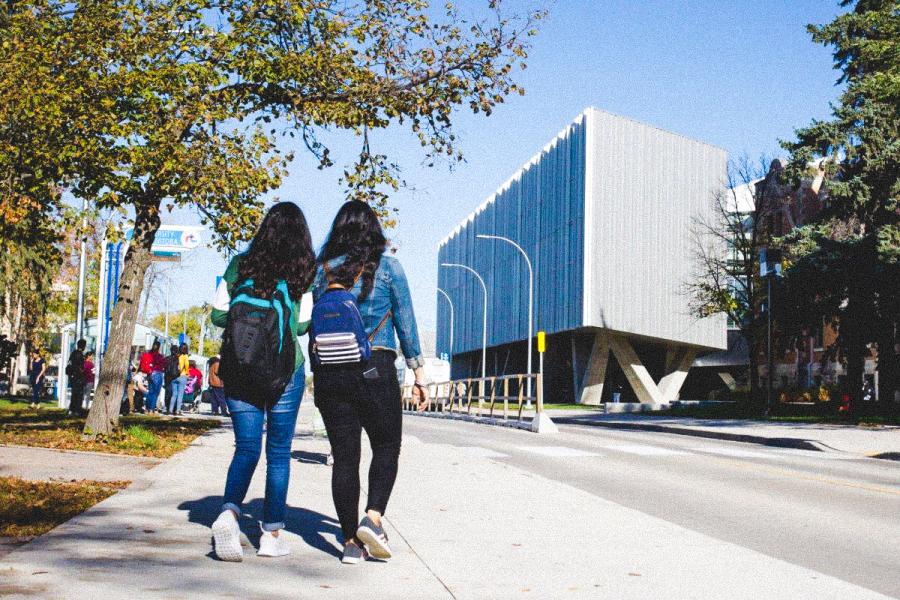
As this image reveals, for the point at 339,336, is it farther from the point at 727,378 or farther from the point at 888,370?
the point at 727,378

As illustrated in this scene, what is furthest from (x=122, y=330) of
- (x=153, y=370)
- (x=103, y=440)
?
(x=153, y=370)

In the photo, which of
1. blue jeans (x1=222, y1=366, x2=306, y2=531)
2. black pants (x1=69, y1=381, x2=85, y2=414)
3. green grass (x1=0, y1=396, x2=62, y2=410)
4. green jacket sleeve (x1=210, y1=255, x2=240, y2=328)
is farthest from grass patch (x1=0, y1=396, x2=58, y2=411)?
blue jeans (x1=222, y1=366, x2=306, y2=531)

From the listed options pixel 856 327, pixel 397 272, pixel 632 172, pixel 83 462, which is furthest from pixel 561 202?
pixel 397 272

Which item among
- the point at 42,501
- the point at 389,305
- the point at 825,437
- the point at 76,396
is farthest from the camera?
the point at 76,396

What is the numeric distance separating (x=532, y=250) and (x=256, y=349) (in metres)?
65.1

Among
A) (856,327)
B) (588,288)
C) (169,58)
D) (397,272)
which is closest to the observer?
(397,272)

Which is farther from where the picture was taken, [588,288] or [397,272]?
[588,288]

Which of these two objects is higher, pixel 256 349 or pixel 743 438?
pixel 256 349

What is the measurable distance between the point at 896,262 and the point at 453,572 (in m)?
25.9

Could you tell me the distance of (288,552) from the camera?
5289mm

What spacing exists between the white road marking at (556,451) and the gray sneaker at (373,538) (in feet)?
34.4

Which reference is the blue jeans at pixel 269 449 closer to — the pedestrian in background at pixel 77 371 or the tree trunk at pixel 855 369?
the pedestrian in background at pixel 77 371

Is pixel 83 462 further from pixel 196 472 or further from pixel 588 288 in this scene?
pixel 588 288

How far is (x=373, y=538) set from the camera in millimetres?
5102
